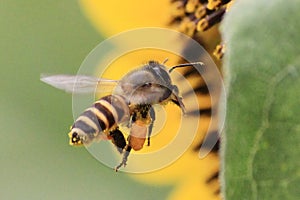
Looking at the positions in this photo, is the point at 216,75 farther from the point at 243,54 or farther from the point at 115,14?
the point at 243,54

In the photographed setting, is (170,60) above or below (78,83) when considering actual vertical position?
below

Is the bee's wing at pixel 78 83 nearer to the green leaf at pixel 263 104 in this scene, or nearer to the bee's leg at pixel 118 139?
the bee's leg at pixel 118 139

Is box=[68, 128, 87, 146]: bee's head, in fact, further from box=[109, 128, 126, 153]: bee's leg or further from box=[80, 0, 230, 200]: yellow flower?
box=[80, 0, 230, 200]: yellow flower

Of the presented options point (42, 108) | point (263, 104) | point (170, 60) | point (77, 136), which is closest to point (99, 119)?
point (77, 136)

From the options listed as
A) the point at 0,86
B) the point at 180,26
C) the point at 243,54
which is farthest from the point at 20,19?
the point at 243,54

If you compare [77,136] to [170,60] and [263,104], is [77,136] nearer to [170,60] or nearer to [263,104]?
[263,104]

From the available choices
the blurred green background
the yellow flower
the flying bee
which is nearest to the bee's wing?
the flying bee
